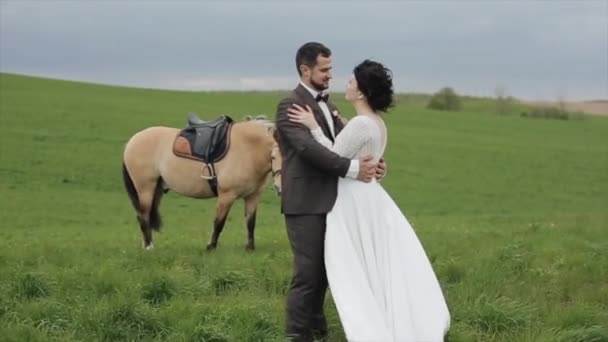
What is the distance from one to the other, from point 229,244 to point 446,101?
51711mm

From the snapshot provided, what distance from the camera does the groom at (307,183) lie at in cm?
563

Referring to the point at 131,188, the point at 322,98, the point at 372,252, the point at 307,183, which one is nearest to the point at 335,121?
the point at 322,98

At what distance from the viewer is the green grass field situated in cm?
600

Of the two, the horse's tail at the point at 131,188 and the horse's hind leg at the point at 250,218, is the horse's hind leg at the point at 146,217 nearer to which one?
the horse's tail at the point at 131,188

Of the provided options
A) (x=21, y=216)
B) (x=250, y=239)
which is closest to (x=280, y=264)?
(x=250, y=239)

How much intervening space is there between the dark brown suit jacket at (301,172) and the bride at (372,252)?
66 millimetres

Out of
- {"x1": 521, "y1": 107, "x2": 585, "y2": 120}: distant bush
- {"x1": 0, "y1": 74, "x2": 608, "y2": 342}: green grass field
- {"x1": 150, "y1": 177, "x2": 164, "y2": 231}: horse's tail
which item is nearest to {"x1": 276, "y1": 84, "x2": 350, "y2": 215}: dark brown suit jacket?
{"x1": 0, "y1": 74, "x2": 608, "y2": 342}: green grass field

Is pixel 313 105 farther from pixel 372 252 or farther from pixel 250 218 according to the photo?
pixel 250 218

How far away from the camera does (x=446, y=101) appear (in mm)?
61562

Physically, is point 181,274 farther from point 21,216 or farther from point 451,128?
point 451,128

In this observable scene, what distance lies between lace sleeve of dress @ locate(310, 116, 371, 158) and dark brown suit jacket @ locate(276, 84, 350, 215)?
80mm

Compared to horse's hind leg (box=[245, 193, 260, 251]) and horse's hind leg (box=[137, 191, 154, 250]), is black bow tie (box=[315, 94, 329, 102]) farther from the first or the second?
horse's hind leg (box=[137, 191, 154, 250])

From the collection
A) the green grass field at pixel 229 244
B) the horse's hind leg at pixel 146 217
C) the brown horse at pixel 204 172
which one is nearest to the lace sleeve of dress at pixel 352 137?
the green grass field at pixel 229 244

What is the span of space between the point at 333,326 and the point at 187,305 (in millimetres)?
1175
